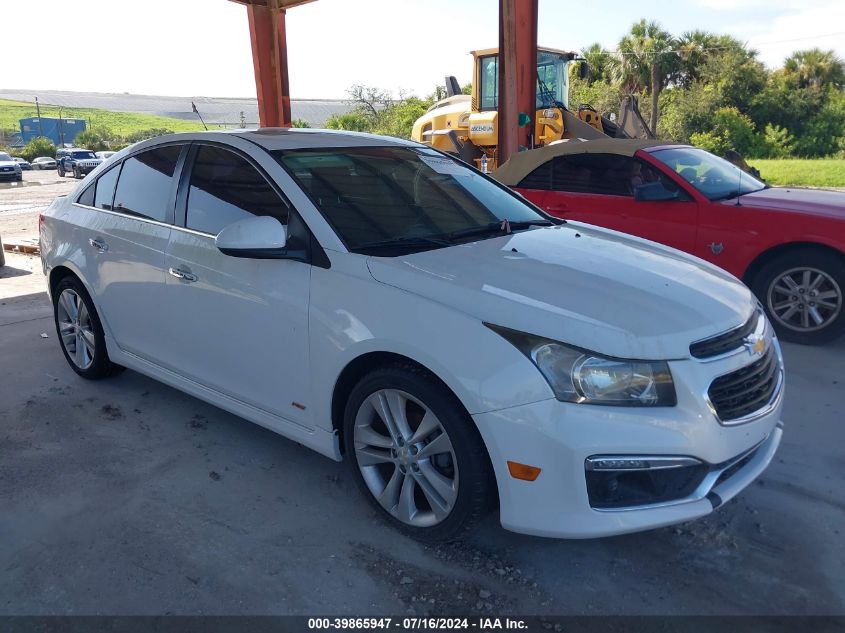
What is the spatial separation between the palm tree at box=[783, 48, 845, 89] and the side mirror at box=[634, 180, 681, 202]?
40.1 metres

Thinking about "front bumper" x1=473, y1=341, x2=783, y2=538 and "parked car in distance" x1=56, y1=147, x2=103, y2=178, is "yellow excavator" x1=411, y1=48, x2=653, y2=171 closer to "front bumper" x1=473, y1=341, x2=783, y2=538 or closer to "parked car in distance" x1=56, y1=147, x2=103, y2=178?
"front bumper" x1=473, y1=341, x2=783, y2=538

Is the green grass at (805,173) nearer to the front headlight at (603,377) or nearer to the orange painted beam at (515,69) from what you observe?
the orange painted beam at (515,69)

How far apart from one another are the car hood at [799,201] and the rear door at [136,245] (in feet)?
14.4

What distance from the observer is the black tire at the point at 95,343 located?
4340mm

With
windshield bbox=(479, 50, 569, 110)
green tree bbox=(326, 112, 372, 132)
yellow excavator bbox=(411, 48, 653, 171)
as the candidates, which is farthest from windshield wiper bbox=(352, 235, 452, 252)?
green tree bbox=(326, 112, 372, 132)

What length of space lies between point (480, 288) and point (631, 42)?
4317 centimetres

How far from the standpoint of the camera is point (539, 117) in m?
11.5

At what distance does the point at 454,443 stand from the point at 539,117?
9960mm

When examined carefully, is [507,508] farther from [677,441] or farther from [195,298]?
[195,298]

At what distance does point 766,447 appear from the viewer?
2.77 m

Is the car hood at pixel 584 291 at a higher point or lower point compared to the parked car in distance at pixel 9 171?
higher

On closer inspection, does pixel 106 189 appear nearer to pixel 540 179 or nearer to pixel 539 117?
pixel 540 179

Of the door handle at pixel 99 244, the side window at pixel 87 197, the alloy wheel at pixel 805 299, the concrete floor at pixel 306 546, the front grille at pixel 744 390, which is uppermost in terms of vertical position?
the side window at pixel 87 197

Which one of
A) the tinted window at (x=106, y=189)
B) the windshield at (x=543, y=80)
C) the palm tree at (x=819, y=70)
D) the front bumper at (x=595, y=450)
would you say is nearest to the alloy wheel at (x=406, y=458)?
the front bumper at (x=595, y=450)
